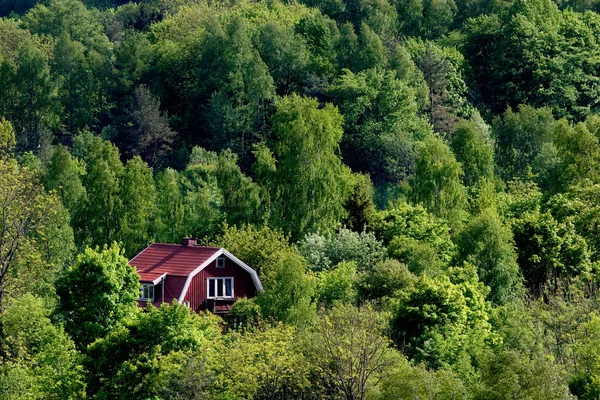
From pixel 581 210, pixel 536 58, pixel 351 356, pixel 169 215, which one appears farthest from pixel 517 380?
pixel 536 58

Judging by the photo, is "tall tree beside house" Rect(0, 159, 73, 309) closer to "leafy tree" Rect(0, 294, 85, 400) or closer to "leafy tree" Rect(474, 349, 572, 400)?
"leafy tree" Rect(0, 294, 85, 400)

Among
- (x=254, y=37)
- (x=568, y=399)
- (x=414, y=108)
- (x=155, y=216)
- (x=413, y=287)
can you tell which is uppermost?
(x=254, y=37)

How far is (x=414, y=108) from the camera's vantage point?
101m

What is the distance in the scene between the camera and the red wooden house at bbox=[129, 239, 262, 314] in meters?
67.8

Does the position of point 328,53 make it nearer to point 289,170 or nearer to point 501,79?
point 501,79

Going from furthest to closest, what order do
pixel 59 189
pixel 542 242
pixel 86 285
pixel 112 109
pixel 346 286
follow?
pixel 112 109
pixel 59 189
pixel 542 242
pixel 346 286
pixel 86 285

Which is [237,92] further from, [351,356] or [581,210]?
[351,356]

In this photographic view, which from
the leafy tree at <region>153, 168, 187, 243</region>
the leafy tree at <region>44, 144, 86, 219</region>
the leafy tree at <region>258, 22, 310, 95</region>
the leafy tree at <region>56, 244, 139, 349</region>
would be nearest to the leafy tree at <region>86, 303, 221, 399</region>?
the leafy tree at <region>56, 244, 139, 349</region>

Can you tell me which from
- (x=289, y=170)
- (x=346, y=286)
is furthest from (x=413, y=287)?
(x=289, y=170)

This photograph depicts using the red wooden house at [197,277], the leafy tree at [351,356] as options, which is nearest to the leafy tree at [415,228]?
the red wooden house at [197,277]

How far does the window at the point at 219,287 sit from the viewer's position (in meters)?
68.8

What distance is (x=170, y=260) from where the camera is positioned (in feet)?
226

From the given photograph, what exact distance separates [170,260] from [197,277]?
1538mm

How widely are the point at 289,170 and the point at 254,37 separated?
30100 millimetres
